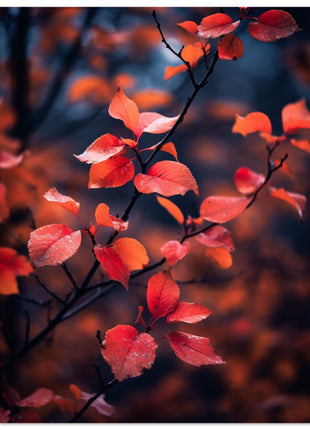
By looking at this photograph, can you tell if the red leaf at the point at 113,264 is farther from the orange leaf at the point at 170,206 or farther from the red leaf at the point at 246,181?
the red leaf at the point at 246,181

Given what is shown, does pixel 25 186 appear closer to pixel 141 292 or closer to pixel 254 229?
pixel 141 292

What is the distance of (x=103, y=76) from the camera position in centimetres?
127

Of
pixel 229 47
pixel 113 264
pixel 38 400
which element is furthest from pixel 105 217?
pixel 38 400

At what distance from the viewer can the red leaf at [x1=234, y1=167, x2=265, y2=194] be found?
615 mm

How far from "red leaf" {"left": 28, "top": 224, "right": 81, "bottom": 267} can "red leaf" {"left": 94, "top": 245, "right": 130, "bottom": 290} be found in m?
0.03

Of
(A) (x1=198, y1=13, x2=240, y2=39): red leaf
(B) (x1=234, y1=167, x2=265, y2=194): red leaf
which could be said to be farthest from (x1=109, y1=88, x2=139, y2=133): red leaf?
(B) (x1=234, y1=167, x2=265, y2=194): red leaf

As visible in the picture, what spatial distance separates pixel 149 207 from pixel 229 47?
1623mm

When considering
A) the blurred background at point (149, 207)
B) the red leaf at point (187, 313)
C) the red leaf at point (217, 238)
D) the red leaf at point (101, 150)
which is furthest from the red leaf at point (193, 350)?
the blurred background at point (149, 207)

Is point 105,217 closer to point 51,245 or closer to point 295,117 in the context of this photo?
point 51,245

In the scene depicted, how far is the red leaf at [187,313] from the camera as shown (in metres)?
0.47

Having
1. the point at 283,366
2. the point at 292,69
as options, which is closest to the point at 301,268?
the point at 283,366

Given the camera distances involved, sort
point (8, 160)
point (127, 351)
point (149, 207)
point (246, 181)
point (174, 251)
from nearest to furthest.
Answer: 1. point (127, 351)
2. point (174, 251)
3. point (246, 181)
4. point (8, 160)
5. point (149, 207)

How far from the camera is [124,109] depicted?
0.47 meters

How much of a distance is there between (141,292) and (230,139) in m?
0.92
